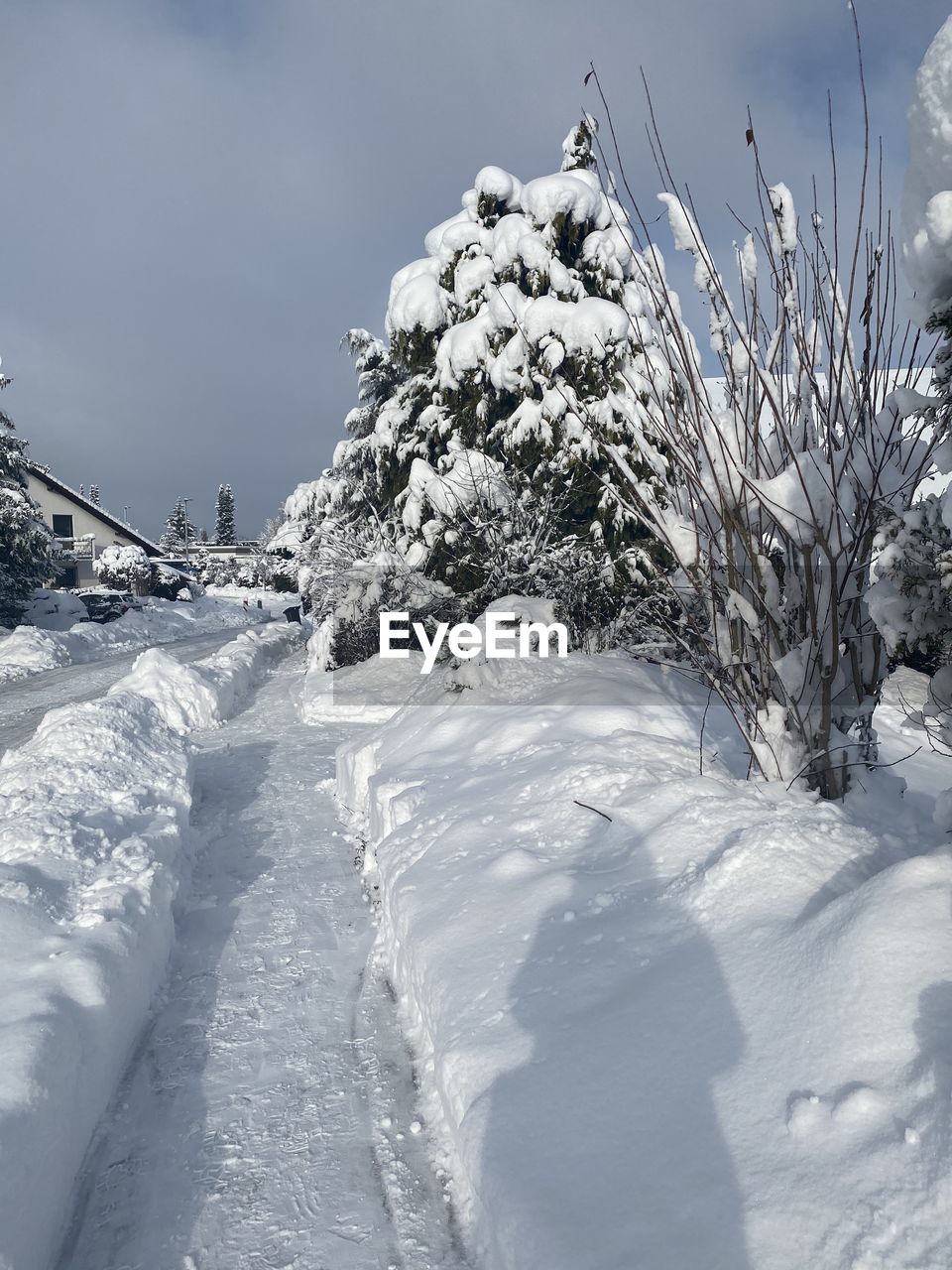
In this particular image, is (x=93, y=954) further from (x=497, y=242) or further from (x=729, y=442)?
(x=497, y=242)

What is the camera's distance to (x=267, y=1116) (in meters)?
3.12

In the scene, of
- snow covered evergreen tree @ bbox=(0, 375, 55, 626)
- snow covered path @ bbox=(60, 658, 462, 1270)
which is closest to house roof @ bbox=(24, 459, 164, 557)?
snow covered evergreen tree @ bbox=(0, 375, 55, 626)

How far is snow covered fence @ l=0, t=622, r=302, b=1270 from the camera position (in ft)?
8.62

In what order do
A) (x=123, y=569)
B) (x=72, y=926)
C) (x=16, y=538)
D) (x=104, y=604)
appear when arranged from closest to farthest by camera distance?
(x=72, y=926), (x=16, y=538), (x=104, y=604), (x=123, y=569)

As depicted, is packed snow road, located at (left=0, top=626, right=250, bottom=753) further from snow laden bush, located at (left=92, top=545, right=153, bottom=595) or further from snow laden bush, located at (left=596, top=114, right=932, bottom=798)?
snow laden bush, located at (left=92, top=545, right=153, bottom=595)

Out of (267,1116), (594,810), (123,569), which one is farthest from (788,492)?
(123,569)

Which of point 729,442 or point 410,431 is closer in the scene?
point 729,442

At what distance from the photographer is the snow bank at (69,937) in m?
2.61

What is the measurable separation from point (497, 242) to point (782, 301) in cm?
930

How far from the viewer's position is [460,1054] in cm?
281

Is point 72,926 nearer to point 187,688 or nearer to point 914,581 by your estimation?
point 914,581

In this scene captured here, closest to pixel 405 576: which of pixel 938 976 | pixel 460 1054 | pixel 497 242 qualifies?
pixel 497 242

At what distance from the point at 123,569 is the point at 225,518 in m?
57.6

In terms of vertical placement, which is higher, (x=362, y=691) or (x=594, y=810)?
(x=594, y=810)
